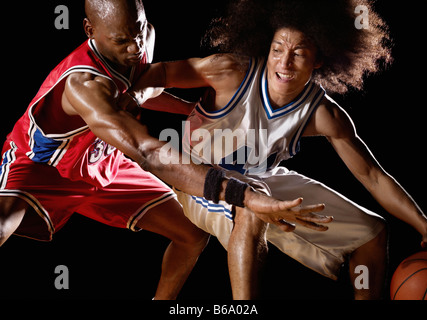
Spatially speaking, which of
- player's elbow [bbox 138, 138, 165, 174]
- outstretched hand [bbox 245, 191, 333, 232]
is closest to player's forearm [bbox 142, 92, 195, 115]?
player's elbow [bbox 138, 138, 165, 174]

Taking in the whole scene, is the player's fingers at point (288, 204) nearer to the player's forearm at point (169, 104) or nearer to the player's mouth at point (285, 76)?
the player's mouth at point (285, 76)

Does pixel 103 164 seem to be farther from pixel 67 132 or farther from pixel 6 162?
pixel 6 162

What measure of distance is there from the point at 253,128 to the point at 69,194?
942 millimetres

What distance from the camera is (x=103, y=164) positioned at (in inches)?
115

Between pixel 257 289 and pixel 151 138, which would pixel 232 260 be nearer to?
pixel 257 289

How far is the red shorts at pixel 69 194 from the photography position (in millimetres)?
2723

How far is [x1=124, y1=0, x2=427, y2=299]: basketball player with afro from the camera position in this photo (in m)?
2.58

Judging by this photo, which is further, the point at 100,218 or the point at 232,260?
the point at 100,218

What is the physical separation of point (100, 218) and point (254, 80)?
108cm

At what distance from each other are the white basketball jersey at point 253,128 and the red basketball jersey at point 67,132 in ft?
1.42

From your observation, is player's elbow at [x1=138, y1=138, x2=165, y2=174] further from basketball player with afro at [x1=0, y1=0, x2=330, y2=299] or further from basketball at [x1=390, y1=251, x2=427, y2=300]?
basketball at [x1=390, y1=251, x2=427, y2=300]

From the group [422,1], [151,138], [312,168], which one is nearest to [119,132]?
[151,138]

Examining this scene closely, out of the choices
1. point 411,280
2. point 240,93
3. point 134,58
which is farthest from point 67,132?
point 411,280

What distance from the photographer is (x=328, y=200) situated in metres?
2.70
